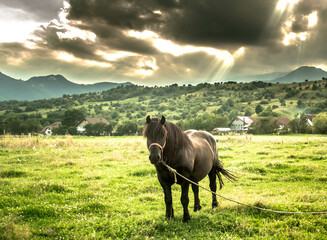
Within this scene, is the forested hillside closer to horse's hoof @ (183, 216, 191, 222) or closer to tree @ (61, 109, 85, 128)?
tree @ (61, 109, 85, 128)

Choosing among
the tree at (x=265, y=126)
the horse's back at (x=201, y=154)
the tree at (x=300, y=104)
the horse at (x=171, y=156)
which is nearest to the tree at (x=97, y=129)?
the tree at (x=265, y=126)

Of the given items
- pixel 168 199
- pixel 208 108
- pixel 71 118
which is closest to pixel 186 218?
pixel 168 199

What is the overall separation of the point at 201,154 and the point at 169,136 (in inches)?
69.0

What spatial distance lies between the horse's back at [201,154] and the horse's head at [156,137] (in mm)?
1743

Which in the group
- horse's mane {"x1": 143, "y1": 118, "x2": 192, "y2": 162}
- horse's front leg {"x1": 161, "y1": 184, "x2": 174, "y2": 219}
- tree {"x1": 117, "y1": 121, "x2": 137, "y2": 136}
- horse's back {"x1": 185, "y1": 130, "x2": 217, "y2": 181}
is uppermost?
horse's mane {"x1": 143, "y1": 118, "x2": 192, "y2": 162}

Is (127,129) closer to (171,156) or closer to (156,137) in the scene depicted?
(171,156)

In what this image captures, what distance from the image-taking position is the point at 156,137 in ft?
19.0

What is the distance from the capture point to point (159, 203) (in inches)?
338

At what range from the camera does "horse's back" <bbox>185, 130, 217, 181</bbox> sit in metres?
7.20

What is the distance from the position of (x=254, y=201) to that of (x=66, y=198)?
6.95m

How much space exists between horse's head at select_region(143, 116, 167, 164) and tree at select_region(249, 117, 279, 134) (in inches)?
3252

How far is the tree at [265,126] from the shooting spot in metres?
79.4

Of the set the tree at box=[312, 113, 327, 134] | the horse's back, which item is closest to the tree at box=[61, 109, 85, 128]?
the tree at box=[312, 113, 327, 134]

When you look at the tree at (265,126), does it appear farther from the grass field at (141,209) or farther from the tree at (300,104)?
the grass field at (141,209)
